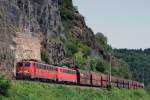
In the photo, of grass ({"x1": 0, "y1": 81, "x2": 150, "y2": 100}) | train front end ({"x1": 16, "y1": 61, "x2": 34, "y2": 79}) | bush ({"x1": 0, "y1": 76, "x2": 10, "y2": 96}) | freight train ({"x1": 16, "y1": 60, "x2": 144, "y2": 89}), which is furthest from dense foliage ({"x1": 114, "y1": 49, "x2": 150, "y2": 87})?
bush ({"x1": 0, "y1": 76, "x2": 10, "y2": 96})

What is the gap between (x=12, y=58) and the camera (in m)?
44.6

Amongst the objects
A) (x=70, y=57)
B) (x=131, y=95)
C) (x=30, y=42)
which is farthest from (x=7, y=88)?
(x=70, y=57)

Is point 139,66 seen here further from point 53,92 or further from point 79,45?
point 53,92

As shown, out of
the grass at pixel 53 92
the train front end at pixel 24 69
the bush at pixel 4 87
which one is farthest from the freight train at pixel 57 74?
the bush at pixel 4 87

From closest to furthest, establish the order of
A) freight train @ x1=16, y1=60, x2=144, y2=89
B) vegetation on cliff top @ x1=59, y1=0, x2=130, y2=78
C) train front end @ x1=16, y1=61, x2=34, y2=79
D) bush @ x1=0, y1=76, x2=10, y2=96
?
1. bush @ x1=0, y1=76, x2=10, y2=96
2. train front end @ x1=16, y1=61, x2=34, y2=79
3. freight train @ x1=16, y1=60, x2=144, y2=89
4. vegetation on cliff top @ x1=59, y1=0, x2=130, y2=78

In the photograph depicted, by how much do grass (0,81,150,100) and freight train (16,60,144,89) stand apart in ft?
8.55

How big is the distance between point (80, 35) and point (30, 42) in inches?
1829

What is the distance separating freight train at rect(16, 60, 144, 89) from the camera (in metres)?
54.2

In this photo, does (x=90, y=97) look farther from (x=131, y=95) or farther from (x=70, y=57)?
(x=70, y=57)

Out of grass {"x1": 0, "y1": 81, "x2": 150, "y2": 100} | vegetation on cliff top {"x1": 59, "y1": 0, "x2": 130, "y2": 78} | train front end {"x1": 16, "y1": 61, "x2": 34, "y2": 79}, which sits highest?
vegetation on cliff top {"x1": 59, "y1": 0, "x2": 130, "y2": 78}

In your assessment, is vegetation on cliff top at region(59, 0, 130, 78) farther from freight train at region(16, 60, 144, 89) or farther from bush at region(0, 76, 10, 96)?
bush at region(0, 76, 10, 96)

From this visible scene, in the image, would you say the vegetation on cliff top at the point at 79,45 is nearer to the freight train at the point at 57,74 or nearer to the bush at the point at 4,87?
the freight train at the point at 57,74

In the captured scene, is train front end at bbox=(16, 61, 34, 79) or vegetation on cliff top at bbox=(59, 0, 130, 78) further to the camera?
vegetation on cliff top at bbox=(59, 0, 130, 78)

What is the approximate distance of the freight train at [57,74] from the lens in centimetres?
5419
